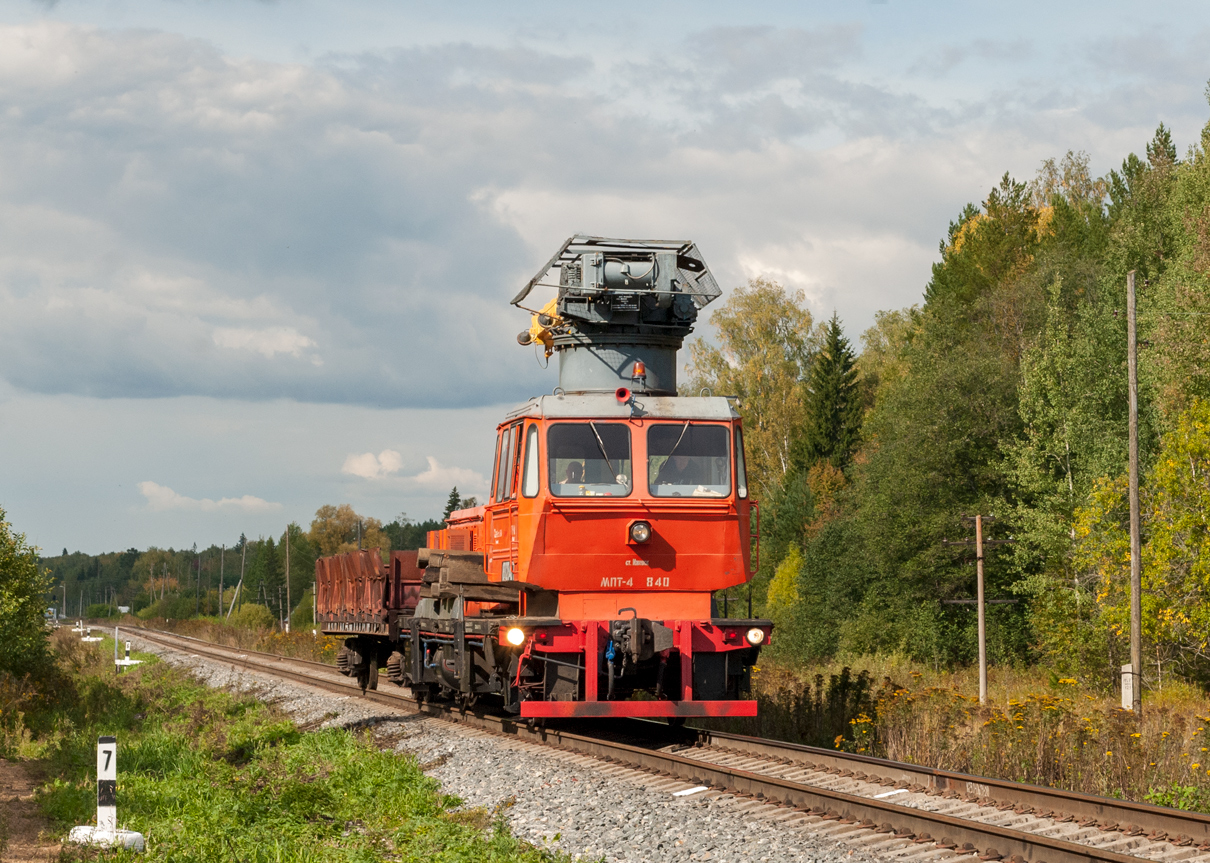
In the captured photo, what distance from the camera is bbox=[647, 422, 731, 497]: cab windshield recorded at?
1293 centimetres

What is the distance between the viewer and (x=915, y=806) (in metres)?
9.00

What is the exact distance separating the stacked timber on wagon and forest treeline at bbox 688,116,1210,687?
1475cm

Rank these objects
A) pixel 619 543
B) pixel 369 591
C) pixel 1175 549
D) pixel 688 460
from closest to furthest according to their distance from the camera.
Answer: pixel 619 543 < pixel 688 460 < pixel 369 591 < pixel 1175 549

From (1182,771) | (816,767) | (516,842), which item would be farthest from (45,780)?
(1182,771)

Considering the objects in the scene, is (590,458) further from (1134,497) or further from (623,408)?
(1134,497)

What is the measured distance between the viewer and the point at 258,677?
27.7m

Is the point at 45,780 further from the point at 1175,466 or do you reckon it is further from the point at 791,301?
the point at 791,301

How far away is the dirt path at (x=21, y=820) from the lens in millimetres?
8812

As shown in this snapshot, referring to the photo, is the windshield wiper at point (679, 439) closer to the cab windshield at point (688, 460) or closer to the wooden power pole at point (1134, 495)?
the cab windshield at point (688, 460)

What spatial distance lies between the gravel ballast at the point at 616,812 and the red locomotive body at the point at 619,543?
2.32ft

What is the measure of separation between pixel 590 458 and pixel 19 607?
1461 cm

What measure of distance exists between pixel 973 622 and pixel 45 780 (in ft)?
97.8

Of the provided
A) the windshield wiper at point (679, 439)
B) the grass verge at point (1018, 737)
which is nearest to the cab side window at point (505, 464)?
the windshield wiper at point (679, 439)

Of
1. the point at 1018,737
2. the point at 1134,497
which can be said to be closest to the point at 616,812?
the point at 1018,737
